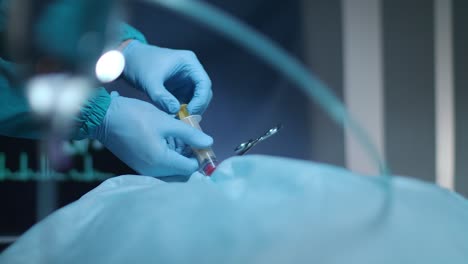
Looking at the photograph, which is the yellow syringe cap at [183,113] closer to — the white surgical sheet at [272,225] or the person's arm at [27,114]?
the person's arm at [27,114]

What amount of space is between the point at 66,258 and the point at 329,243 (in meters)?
0.27

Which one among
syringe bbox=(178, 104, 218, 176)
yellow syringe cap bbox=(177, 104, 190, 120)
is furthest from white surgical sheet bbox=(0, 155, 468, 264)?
yellow syringe cap bbox=(177, 104, 190, 120)

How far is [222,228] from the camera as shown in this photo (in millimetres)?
377

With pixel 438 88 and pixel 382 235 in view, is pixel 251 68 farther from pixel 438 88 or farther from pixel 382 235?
pixel 382 235

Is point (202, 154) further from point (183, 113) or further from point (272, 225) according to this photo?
point (272, 225)

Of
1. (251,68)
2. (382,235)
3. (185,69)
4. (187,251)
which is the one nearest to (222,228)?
(187,251)

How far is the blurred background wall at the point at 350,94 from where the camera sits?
3.40 ft

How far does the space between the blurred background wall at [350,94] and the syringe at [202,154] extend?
272 mm

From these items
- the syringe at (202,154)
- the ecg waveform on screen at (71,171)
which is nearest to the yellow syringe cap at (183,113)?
the syringe at (202,154)

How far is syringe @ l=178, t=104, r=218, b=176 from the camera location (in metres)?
0.67

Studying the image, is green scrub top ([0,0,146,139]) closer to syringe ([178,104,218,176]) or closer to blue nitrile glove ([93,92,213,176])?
blue nitrile glove ([93,92,213,176])

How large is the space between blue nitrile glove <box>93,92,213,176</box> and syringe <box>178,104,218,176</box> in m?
0.02

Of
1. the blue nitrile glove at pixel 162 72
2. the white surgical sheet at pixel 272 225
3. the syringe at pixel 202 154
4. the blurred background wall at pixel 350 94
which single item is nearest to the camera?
the white surgical sheet at pixel 272 225

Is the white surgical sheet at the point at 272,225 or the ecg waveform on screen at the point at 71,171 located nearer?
the white surgical sheet at the point at 272,225
